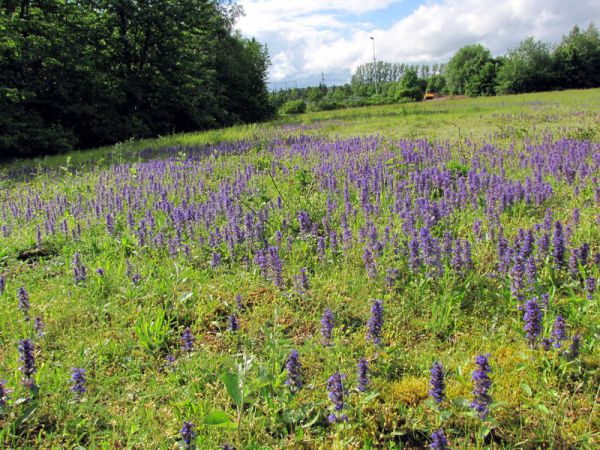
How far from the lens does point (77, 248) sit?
4.74 metres

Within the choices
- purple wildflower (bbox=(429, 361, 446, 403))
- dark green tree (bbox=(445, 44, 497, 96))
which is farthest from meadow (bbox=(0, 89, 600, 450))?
dark green tree (bbox=(445, 44, 497, 96))

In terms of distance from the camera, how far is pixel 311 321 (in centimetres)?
322

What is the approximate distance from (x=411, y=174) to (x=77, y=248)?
4478mm

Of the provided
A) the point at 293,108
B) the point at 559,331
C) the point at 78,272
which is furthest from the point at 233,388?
the point at 293,108

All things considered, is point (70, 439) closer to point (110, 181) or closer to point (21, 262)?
point (21, 262)

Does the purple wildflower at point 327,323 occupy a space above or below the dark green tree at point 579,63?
below

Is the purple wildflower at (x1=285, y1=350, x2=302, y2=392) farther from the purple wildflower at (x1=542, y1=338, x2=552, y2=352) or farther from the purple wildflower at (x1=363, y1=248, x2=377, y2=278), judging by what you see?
the purple wildflower at (x1=363, y1=248, x2=377, y2=278)

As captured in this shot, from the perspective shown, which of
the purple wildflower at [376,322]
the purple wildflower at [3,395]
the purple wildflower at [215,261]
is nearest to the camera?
the purple wildflower at [3,395]

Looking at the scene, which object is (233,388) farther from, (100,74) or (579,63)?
(579,63)

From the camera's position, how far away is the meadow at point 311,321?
2229 mm

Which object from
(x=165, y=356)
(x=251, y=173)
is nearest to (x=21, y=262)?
(x=165, y=356)

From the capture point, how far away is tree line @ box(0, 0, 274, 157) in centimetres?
1583

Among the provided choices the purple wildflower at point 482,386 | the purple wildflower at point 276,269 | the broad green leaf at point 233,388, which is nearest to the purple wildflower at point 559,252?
the purple wildflower at point 482,386

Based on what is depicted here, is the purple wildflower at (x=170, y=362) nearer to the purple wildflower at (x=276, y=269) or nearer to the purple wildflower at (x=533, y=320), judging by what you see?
the purple wildflower at (x=276, y=269)
